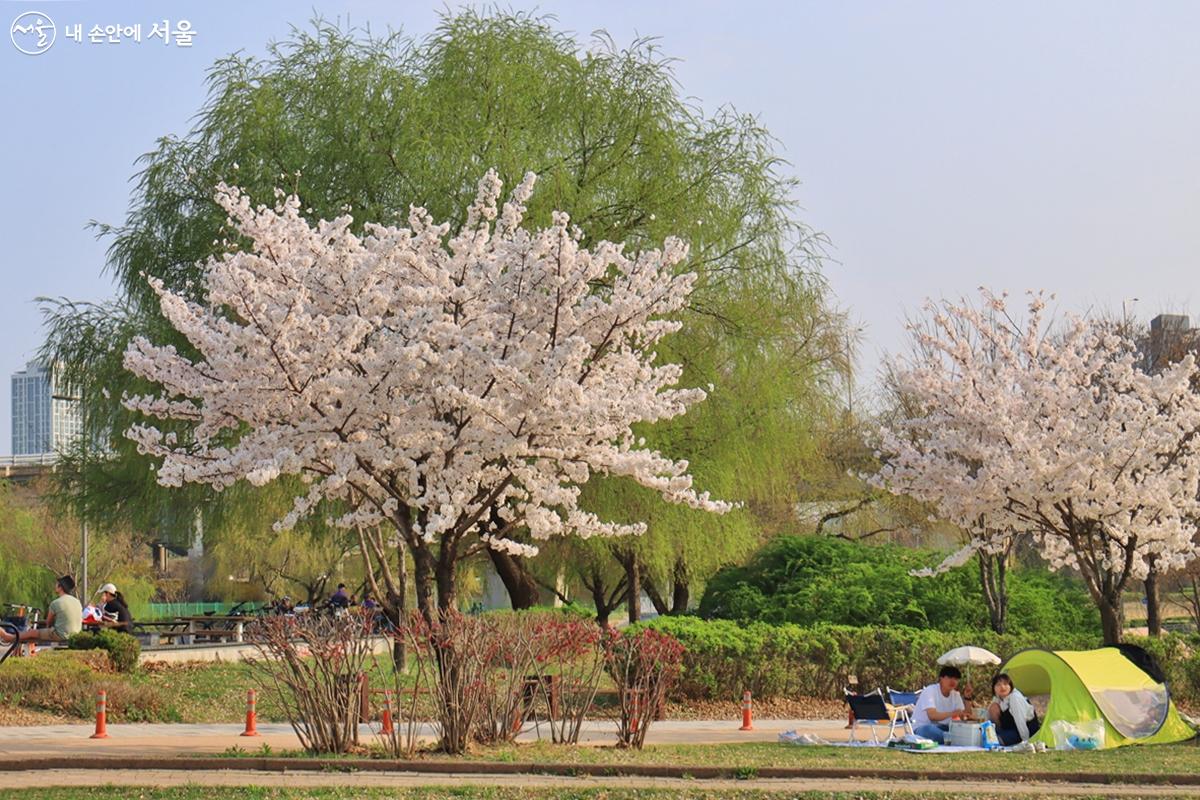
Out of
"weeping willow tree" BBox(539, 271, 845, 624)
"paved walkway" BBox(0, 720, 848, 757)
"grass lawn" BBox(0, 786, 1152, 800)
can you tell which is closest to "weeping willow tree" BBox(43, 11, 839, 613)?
"weeping willow tree" BBox(539, 271, 845, 624)

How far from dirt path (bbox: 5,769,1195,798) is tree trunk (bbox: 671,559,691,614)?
56.8 feet

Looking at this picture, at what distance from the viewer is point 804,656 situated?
21656 mm

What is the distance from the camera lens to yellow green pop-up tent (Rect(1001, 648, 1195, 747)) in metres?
16.5

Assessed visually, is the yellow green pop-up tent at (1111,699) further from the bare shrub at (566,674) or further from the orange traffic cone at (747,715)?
the bare shrub at (566,674)

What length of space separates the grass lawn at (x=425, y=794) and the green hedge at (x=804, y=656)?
9.19 meters

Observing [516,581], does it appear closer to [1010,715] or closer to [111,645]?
[111,645]

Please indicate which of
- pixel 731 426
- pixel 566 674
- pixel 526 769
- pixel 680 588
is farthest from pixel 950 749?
pixel 680 588

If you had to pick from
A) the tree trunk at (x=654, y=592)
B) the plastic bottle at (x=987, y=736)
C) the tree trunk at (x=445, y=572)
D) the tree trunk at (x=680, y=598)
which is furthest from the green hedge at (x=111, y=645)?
the tree trunk at (x=680, y=598)

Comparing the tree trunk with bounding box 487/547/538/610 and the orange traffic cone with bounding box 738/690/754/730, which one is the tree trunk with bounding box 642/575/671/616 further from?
the orange traffic cone with bounding box 738/690/754/730

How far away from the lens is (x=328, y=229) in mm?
17500

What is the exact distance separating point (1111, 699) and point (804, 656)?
18.8 ft

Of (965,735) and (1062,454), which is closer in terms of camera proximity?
(965,735)

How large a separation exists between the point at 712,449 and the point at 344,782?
46.9ft

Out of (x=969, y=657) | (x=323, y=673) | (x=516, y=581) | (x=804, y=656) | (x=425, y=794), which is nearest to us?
(x=425, y=794)
